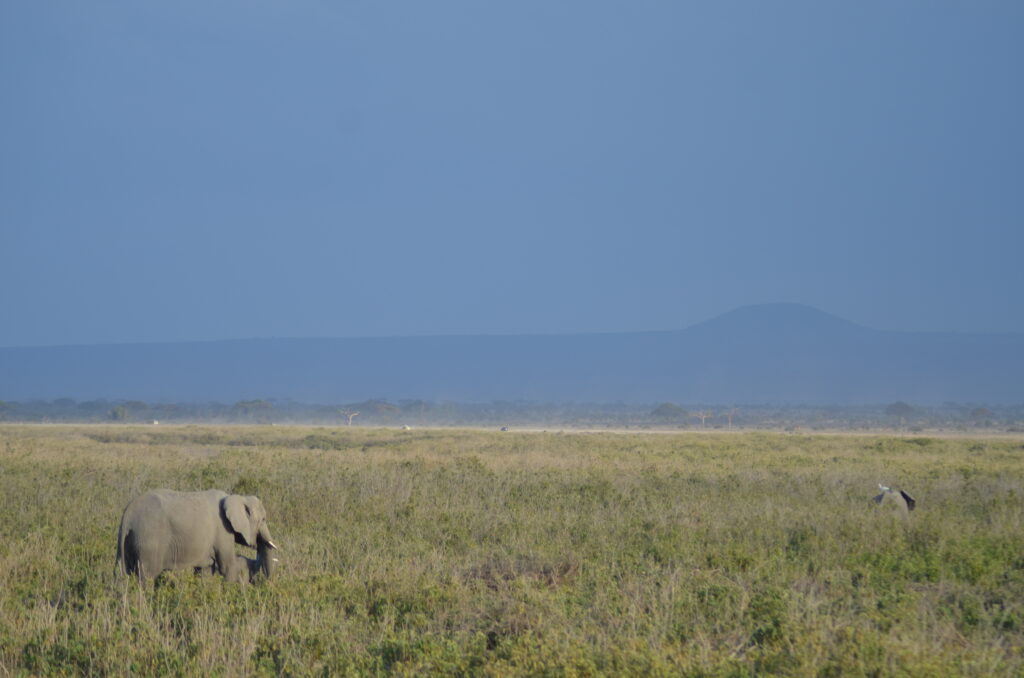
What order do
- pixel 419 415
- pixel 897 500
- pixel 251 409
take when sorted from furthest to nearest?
pixel 419 415 → pixel 251 409 → pixel 897 500

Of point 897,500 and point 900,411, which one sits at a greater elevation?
point 900,411

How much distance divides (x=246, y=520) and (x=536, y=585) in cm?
319

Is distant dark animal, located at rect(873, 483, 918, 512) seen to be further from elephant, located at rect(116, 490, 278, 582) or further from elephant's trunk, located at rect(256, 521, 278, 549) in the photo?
elephant, located at rect(116, 490, 278, 582)

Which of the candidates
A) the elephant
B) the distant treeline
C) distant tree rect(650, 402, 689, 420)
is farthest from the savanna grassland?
distant tree rect(650, 402, 689, 420)

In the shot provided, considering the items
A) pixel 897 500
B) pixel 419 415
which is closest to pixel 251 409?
pixel 419 415

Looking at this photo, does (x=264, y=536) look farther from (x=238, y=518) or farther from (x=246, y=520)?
(x=238, y=518)

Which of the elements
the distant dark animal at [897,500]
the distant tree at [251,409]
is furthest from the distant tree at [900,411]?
the distant dark animal at [897,500]

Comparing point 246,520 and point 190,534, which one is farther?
point 246,520

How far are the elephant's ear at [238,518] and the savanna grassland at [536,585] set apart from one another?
1.75ft

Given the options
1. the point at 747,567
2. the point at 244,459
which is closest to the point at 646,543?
the point at 747,567

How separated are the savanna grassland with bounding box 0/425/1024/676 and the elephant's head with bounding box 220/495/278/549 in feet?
1.72

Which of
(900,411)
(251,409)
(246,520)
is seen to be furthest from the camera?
(251,409)

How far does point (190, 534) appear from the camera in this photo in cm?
877

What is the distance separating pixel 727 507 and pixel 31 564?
999 centimetres
